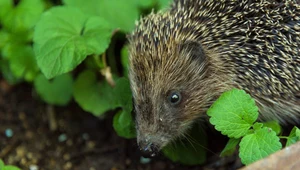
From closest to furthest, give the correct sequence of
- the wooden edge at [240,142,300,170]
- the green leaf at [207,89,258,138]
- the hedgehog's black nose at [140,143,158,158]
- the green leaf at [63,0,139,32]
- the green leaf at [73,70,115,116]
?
the wooden edge at [240,142,300,170] < the green leaf at [207,89,258,138] < the hedgehog's black nose at [140,143,158,158] < the green leaf at [73,70,115,116] < the green leaf at [63,0,139,32]

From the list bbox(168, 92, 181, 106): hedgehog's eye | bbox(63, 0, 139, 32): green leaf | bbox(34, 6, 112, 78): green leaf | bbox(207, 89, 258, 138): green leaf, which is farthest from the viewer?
bbox(63, 0, 139, 32): green leaf

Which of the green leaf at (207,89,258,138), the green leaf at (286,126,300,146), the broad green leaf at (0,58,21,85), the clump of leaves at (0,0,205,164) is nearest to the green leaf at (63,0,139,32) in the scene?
the clump of leaves at (0,0,205,164)

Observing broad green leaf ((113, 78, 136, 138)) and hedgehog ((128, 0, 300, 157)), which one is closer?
hedgehog ((128, 0, 300, 157))

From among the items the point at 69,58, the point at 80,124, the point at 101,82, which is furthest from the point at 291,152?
the point at 80,124

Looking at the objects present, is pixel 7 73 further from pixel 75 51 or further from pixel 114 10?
pixel 75 51

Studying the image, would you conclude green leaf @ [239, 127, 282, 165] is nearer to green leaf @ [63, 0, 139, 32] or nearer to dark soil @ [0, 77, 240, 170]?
dark soil @ [0, 77, 240, 170]

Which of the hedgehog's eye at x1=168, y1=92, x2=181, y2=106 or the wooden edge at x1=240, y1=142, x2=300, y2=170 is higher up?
the wooden edge at x1=240, y1=142, x2=300, y2=170

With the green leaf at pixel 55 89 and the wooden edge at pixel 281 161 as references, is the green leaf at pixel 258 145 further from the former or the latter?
the green leaf at pixel 55 89
